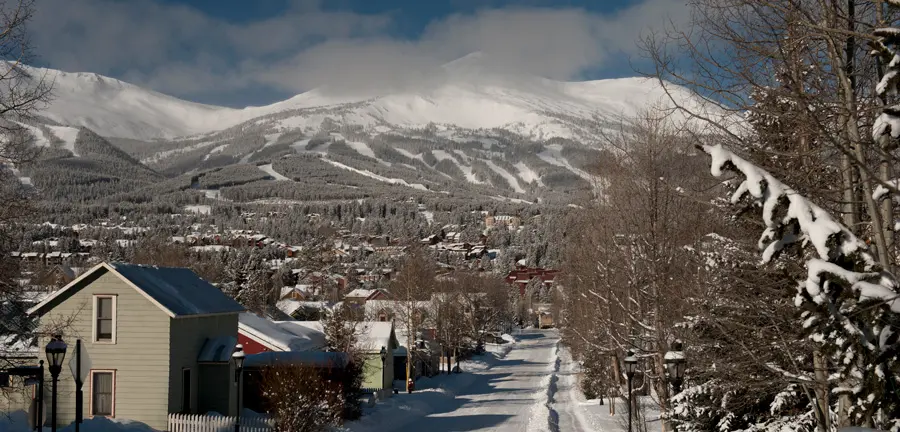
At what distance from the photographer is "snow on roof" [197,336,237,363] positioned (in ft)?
98.6

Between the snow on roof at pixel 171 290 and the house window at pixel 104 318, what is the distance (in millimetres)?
938

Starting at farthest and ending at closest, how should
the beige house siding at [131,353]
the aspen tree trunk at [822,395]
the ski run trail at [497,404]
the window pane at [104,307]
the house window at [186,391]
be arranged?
1. the ski run trail at [497,404]
2. the house window at [186,391]
3. the window pane at [104,307]
4. the beige house siding at [131,353]
5. the aspen tree trunk at [822,395]

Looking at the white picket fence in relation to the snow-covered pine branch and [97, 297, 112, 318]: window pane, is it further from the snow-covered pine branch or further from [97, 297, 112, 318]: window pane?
the snow-covered pine branch

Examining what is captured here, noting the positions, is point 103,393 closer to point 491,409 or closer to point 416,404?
point 416,404

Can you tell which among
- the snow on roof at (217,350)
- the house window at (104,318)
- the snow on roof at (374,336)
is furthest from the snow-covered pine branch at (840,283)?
the snow on roof at (374,336)

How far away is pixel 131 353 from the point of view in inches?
1111

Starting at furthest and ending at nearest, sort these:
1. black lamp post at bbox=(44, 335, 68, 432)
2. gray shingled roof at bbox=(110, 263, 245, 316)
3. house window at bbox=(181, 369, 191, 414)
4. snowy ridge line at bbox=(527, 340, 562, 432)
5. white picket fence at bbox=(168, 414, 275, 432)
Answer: snowy ridge line at bbox=(527, 340, 562, 432)
house window at bbox=(181, 369, 191, 414)
gray shingled roof at bbox=(110, 263, 245, 316)
white picket fence at bbox=(168, 414, 275, 432)
black lamp post at bbox=(44, 335, 68, 432)

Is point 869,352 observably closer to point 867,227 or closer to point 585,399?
point 867,227

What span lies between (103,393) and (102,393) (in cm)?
3

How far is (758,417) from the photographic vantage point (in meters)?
16.4

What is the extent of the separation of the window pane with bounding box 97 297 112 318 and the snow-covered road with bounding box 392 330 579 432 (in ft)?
39.8

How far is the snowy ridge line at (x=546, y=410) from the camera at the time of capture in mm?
31859

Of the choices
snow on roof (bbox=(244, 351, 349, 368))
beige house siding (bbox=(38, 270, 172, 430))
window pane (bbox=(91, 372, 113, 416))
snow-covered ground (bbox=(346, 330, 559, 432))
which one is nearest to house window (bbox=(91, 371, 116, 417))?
window pane (bbox=(91, 372, 113, 416))

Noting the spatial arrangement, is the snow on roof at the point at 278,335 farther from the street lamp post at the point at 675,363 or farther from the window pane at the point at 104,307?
the street lamp post at the point at 675,363
